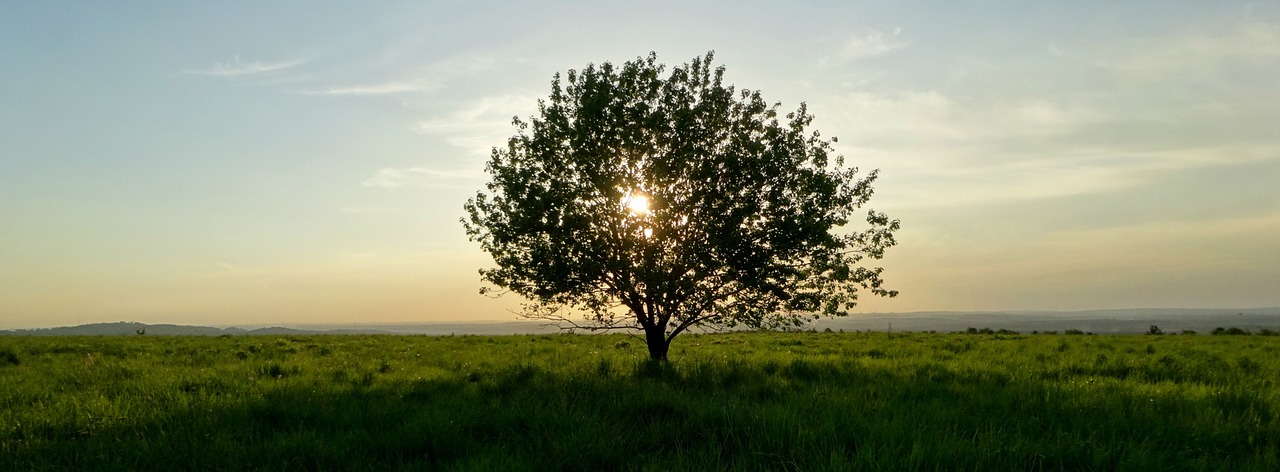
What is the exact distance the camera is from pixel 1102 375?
14.2m

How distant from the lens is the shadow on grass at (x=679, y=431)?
6203mm

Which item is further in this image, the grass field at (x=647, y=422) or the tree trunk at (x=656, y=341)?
the tree trunk at (x=656, y=341)

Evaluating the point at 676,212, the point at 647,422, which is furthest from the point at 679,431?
the point at 676,212

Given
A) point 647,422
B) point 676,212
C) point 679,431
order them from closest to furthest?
point 679,431
point 647,422
point 676,212

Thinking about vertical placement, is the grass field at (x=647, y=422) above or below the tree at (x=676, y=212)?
below

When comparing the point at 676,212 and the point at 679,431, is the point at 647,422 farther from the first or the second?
Result: the point at 676,212

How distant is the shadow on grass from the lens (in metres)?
6.20

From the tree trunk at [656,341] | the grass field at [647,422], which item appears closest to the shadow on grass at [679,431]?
the grass field at [647,422]

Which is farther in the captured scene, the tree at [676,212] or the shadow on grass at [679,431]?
the tree at [676,212]

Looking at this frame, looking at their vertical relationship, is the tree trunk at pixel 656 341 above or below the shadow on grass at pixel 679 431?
above

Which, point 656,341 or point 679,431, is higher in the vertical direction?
point 656,341

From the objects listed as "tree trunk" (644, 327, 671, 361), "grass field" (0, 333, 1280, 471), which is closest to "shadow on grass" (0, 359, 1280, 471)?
"grass field" (0, 333, 1280, 471)

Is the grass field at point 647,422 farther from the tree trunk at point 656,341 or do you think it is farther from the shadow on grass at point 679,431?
the tree trunk at point 656,341

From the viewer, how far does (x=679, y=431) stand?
23.8 feet
